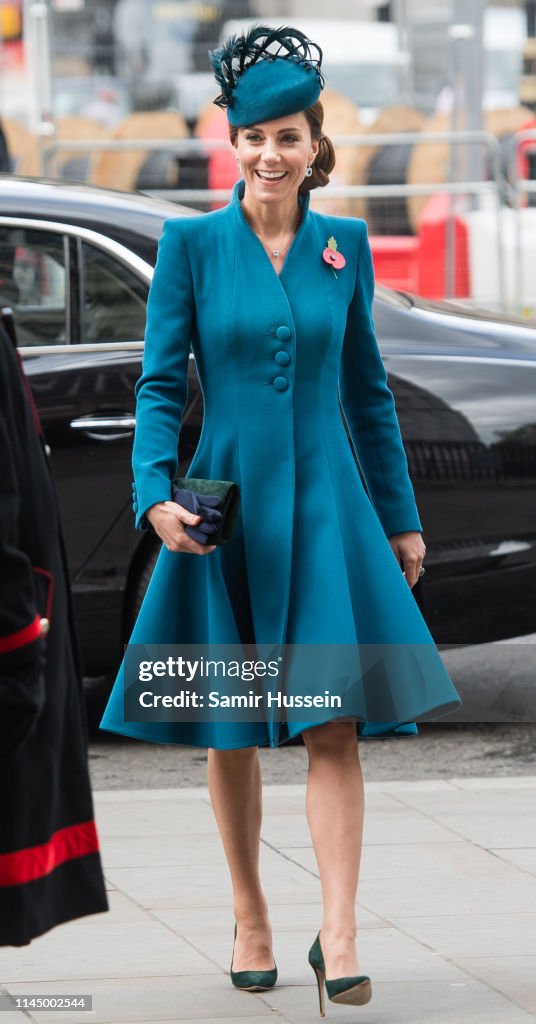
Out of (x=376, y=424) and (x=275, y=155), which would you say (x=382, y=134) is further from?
(x=275, y=155)

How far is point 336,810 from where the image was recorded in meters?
3.86

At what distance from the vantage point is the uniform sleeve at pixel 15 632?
2.89 metres

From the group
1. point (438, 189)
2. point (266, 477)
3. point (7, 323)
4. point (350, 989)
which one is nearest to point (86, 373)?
point (266, 477)

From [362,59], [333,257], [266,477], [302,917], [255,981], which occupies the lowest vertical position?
[302,917]

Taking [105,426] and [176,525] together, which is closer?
[176,525]

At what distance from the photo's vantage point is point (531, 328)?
21.0ft

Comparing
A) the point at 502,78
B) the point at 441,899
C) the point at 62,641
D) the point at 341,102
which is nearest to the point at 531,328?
the point at 441,899

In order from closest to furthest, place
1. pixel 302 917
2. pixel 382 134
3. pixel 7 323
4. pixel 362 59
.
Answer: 1. pixel 7 323
2. pixel 302 917
3. pixel 382 134
4. pixel 362 59

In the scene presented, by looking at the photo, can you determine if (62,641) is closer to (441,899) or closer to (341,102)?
(441,899)

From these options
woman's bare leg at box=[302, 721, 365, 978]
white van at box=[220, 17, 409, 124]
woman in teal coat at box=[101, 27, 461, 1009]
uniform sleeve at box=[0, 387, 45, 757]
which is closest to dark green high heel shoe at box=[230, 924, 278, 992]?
woman in teal coat at box=[101, 27, 461, 1009]

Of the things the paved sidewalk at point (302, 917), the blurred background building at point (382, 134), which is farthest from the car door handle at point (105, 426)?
the blurred background building at point (382, 134)

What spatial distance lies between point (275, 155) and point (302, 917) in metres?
1.73

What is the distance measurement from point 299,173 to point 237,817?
1.30m

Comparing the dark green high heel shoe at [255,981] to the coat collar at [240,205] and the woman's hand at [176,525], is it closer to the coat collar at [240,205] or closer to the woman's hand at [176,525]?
the woman's hand at [176,525]
